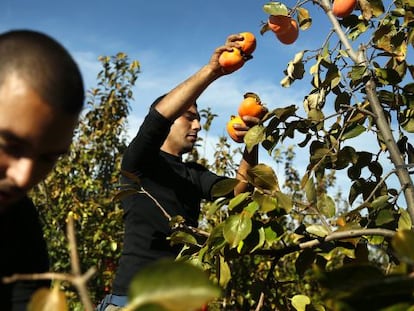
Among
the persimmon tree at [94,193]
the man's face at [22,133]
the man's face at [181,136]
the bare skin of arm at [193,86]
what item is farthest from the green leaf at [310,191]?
the persimmon tree at [94,193]

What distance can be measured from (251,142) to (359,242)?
1.45 feet

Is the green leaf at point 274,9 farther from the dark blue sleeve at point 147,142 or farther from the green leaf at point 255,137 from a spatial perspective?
the dark blue sleeve at point 147,142

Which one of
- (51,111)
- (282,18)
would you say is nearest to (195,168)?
(282,18)

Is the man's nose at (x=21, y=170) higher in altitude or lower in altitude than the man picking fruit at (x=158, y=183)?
lower

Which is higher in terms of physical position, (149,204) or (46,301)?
(149,204)

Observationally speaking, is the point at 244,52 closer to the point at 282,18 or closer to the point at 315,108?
the point at 282,18

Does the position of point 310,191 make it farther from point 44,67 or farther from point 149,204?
point 149,204

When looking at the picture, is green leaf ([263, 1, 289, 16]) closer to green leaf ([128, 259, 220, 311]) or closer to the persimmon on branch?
the persimmon on branch

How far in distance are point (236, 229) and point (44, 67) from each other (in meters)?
0.63

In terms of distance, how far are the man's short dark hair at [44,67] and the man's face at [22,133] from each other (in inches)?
0.5

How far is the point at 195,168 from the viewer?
2.87m

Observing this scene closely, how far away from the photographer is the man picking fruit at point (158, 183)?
7.32ft

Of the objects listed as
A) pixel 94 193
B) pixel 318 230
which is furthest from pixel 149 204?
pixel 94 193

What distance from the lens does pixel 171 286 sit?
0.47 m
